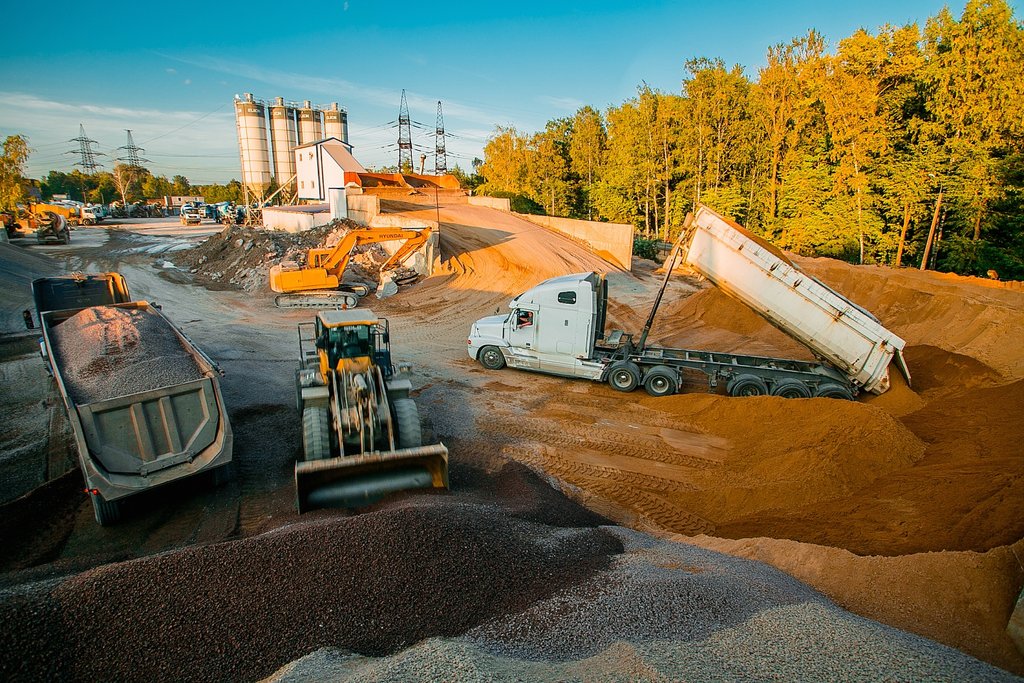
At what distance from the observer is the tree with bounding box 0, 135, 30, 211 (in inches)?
1339

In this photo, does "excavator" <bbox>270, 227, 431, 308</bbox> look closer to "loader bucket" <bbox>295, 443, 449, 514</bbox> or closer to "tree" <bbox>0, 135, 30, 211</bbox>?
"loader bucket" <bbox>295, 443, 449, 514</bbox>

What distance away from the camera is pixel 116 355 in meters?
8.37

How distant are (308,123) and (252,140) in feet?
27.1

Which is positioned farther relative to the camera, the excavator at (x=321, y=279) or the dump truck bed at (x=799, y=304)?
the excavator at (x=321, y=279)

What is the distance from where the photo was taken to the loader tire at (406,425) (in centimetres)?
810

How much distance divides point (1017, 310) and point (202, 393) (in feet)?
59.3

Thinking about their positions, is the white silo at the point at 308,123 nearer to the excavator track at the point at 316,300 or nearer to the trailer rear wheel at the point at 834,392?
the excavator track at the point at 316,300

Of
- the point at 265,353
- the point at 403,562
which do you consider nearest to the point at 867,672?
the point at 403,562

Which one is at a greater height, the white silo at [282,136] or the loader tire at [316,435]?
the white silo at [282,136]

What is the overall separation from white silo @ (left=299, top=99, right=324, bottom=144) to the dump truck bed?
75829 millimetres

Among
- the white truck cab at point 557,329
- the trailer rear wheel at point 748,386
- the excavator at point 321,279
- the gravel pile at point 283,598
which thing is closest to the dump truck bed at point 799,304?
the trailer rear wheel at point 748,386

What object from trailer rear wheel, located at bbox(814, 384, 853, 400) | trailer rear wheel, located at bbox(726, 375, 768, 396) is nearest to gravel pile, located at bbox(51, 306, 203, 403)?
trailer rear wheel, located at bbox(726, 375, 768, 396)

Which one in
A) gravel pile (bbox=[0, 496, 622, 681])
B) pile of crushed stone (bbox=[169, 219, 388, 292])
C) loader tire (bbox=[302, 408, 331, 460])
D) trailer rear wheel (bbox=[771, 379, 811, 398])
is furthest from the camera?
pile of crushed stone (bbox=[169, 219, 388, 292])

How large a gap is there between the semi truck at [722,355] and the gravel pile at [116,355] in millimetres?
7042
